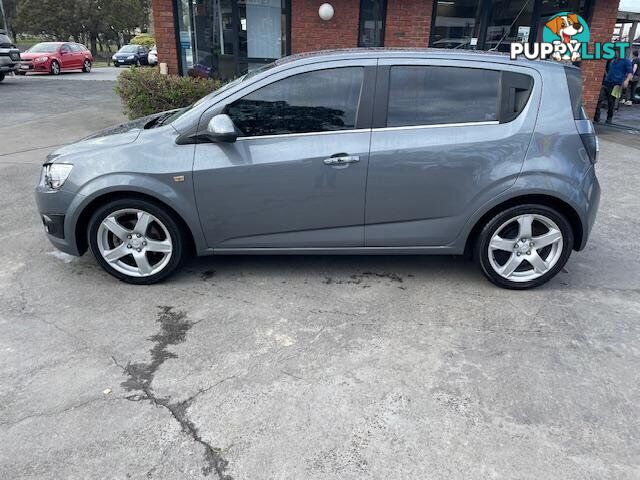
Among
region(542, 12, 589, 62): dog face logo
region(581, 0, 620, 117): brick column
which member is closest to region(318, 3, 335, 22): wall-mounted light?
region(542, 12, 589, 62): dog face logo

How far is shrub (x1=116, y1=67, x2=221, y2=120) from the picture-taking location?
848 centimetres

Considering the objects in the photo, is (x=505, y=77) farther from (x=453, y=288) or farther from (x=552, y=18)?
(x=552, y=18)

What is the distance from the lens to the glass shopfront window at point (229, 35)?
10438 millimetres

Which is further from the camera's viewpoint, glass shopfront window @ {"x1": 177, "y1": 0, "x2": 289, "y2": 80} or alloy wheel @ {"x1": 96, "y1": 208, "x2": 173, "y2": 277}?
glass shopfront window @ {"x1": 177, "y1": 0, "x2": 289, "y2": 80}

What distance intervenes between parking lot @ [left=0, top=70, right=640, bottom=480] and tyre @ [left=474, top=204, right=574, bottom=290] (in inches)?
6.0

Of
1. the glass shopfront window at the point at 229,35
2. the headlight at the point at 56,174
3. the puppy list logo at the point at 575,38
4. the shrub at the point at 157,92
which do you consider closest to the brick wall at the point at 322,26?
the glass shopfront window at the point at 229,35

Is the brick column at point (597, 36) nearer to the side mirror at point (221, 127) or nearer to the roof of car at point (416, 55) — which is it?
the roof of car at point (416, 55)

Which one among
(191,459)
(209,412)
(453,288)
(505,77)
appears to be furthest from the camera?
(453,288)

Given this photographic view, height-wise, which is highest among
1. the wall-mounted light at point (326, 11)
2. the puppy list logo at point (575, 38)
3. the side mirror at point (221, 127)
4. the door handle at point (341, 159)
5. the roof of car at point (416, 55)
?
the wall-mounted light at point (326, 11)

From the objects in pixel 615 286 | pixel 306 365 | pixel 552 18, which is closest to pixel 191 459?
pixel 306 365

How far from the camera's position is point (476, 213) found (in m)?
3.71

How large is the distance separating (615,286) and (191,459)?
355 cm

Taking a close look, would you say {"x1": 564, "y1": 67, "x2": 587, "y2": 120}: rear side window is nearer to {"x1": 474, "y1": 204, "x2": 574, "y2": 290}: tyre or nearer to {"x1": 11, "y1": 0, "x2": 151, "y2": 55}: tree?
{"x1": 474, "y1": 204, "x2": 574, "y2": 290}: tyre

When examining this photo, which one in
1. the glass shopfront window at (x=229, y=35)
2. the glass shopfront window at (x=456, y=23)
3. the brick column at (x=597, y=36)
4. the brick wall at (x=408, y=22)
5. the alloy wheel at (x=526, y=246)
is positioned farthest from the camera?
the glass shopfront window at (x=456, y=23)
